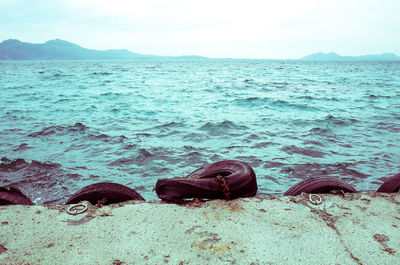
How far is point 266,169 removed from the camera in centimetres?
480

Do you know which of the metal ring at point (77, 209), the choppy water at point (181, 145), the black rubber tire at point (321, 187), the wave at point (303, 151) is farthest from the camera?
the wave at point (303, 151)

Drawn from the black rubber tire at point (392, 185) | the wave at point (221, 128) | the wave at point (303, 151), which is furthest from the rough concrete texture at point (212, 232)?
the wave at point (221, 128)

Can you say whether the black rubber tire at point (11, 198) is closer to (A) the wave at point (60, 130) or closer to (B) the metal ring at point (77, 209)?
(B) the metal ring at point (77, 209)

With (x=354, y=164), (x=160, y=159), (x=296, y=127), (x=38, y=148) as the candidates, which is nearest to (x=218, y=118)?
(x=296, y=127)

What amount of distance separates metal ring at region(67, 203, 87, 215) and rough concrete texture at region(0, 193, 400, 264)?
4 cm

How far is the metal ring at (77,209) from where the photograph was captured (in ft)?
6.95

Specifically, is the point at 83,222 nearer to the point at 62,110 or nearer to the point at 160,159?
the point at 160,159

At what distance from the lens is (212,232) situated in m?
1.87

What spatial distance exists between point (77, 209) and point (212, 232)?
119 centimetres

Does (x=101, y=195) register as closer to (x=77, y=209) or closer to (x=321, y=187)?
(x=77, y=209)

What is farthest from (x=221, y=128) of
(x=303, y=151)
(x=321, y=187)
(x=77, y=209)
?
(x=77, y=209)

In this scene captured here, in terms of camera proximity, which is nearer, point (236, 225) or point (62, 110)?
point (236, 225)

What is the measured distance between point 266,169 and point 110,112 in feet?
25.0

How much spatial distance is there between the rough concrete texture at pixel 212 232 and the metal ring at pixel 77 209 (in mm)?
43
